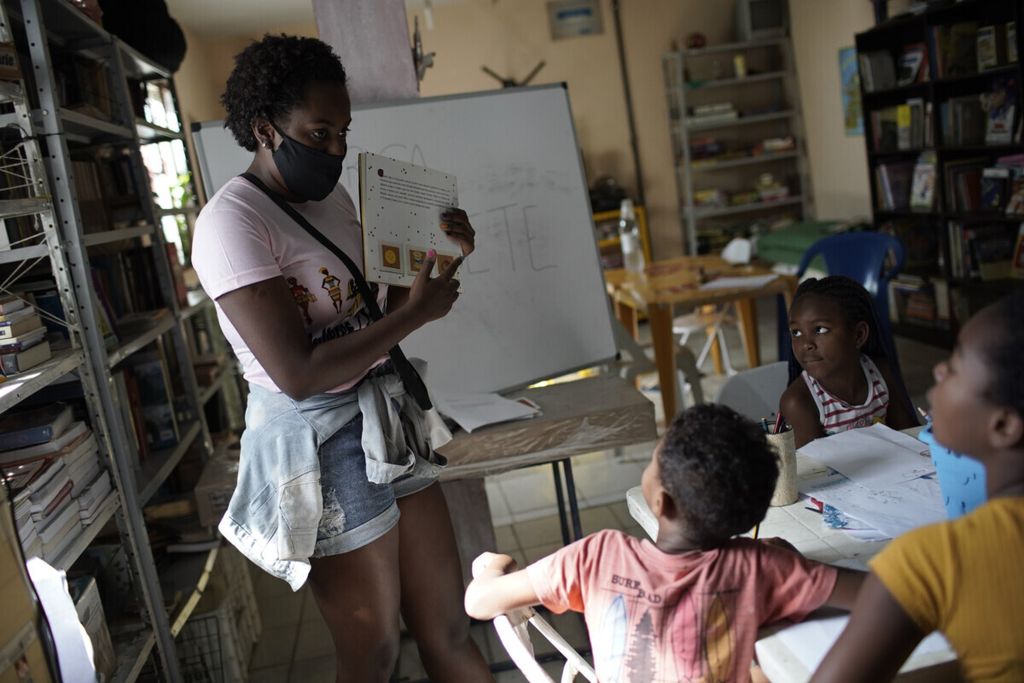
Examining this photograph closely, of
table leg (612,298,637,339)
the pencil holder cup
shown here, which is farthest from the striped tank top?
table leg (612,298,637,339)

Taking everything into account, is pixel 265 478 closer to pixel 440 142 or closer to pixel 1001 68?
pixel 440 142

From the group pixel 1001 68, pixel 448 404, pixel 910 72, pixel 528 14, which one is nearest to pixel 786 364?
pixel 448 404

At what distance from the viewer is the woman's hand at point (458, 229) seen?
65.4 inches

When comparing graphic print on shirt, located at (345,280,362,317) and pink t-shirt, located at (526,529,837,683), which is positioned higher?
graphic print on shirt, located at (345,280,362,317)

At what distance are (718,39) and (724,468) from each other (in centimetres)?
672

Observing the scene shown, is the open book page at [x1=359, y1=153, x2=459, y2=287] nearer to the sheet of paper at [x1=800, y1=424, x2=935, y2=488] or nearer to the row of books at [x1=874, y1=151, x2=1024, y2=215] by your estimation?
the sheet of paper at [x1=800, y1=424, x2=935, y2=488]

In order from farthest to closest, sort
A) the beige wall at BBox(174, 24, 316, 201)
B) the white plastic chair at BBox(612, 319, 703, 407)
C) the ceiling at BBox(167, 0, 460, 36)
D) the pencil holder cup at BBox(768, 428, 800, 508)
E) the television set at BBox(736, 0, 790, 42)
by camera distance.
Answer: the television set at BBox(736, 0, 790, 42), the beige wall at BBox(174, 24, 316, 201), the ceiling at BBox(167, 0, 460, 36), the white plastic chair at BBox(612, 319, 703, 407), the pencil holder cup at BBox(768, 428, 800, 508)

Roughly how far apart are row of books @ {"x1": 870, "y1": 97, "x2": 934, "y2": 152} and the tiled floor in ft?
3.94

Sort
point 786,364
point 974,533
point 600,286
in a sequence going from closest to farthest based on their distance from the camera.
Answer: point 974,533 < point 786,364 < point 600,286

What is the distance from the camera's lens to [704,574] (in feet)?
3.29

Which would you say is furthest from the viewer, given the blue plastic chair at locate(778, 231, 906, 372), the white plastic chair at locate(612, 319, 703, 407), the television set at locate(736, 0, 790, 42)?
the television set at locate(736, 0, 790, 42)

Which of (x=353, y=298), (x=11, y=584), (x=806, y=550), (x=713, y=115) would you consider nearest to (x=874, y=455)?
(x=806, y=550)

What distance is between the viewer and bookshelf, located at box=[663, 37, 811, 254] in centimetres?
682

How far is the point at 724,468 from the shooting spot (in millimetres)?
984
